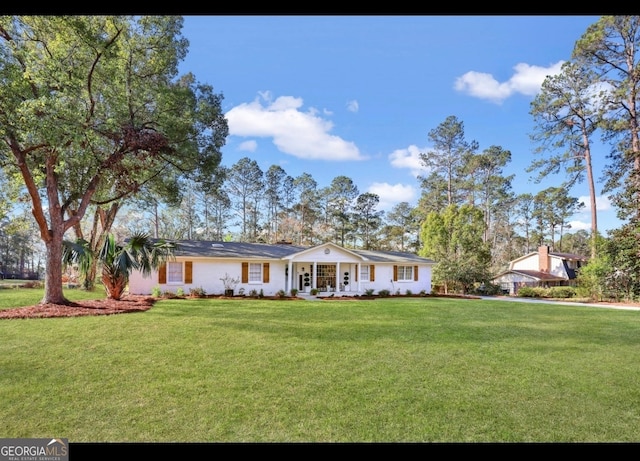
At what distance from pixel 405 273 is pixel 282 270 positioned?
7.87 m

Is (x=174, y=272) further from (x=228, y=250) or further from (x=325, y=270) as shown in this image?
(x=325, y=270)

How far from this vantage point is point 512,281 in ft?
95.5

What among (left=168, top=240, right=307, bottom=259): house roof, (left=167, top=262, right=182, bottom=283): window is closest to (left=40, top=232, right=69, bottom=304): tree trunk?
(left=167, top=262, right=182, bottom=283): window

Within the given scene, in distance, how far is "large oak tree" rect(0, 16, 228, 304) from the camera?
29.7ft

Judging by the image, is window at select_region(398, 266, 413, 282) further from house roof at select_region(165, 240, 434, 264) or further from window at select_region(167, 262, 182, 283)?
window at select_region(167, 262, 182, 283)

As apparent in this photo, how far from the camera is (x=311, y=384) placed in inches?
172

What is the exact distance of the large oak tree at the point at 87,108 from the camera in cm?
905

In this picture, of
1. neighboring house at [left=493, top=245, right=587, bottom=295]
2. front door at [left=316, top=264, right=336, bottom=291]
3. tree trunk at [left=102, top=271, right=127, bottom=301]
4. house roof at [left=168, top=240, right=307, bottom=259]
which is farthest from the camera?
neighboring house at [left=493, top=245, right=587, bottom=295]

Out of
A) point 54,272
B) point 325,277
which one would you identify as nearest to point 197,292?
point 54,272

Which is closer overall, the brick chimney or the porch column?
the porch column

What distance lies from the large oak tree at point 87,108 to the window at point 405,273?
13805mm

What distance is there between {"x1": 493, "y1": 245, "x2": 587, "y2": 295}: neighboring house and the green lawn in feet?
74.3

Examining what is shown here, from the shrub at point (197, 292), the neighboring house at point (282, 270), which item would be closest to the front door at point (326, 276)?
the neighboring house at point (282, 270)
